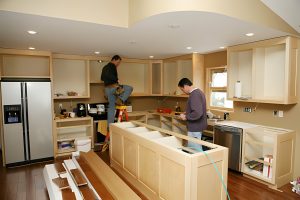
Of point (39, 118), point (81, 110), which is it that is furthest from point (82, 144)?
point (39, 118)

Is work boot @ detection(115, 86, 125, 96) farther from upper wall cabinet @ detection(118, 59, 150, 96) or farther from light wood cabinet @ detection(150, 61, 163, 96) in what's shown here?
light wood cabinet @ detection(150, 61, 163, 96)

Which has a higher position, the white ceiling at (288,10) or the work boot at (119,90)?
the white ceiling at (288,10)

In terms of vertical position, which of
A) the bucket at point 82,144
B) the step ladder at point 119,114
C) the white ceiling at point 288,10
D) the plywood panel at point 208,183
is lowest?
the bucket at point 82,144

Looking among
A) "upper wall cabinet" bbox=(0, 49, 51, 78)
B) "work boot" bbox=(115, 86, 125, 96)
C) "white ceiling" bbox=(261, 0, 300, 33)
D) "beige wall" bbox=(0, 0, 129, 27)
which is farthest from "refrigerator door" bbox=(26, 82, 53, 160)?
"white ceiling" bbox=(261, 0, 300, 33)

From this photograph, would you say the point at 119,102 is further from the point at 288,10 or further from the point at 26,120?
the point at 288,10

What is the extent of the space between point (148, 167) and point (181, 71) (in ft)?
10.8

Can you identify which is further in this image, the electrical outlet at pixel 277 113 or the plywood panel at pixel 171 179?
the electrical outlet at pixel 277 113

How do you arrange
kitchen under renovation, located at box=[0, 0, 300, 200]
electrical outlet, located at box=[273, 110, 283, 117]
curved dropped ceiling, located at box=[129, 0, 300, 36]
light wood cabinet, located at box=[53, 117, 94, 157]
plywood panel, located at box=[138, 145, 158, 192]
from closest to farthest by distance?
curved dropped ceiling, located at box=[129, 0, 300, 36]
kitchen under renovation, located at box=[0, 0, 300, 200]
plywood panel, located at box=[138, 145, 158, 192]
electrical outlet, located at box=[273, 110, 283, 117]
light wood cabinet, located at box=[53, 117, 94, 157]

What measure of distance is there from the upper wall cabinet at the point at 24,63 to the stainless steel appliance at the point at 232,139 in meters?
3.78

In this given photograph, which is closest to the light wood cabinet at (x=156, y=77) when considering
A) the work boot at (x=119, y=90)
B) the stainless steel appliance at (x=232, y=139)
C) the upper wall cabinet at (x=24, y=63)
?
the work boot at (x=119, y=90)

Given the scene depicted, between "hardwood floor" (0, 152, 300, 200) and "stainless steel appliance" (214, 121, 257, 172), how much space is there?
0.79 ft

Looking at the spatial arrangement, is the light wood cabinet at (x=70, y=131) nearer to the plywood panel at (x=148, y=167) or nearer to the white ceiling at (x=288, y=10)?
the plywood panel at (x=148, y=167)

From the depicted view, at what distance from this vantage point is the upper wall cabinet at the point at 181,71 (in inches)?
187

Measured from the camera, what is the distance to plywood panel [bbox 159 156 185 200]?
2053 millimetres
